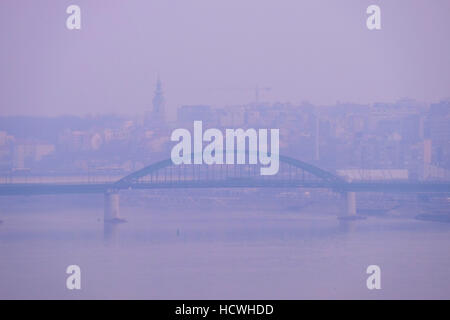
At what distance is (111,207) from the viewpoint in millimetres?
17875

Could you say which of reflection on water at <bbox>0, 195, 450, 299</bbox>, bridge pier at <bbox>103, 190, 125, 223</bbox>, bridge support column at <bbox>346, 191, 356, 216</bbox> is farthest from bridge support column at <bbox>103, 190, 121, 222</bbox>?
bridge support column at <bbox>346, 191, 356, 216</bbox>

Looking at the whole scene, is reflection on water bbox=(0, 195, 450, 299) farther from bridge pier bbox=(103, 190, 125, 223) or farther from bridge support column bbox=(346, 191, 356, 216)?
bridge support column bbox=(346, 191, 356, 216)

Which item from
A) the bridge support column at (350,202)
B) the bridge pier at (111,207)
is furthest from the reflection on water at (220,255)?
the bridge support column at (350,202)

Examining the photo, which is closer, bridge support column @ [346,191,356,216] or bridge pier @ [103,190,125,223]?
bridge pier @ [103,190,125,223]

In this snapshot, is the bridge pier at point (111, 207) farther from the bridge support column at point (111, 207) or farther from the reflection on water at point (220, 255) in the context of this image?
the reflection on water at point (220, 255)

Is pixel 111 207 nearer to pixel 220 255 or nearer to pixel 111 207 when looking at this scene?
pixel 111 207

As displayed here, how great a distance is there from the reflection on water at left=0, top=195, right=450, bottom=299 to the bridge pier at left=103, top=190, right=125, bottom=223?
23cm

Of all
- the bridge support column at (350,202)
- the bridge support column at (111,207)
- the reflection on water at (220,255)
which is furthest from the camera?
the bridge support column at (350,202)

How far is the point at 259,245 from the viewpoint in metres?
14.1

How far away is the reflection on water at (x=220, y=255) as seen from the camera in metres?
9.91

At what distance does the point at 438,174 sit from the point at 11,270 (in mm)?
7788

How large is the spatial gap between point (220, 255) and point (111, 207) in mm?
5473

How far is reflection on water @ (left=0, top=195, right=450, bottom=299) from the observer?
9.91 meters

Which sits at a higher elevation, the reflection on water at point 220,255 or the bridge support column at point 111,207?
the bridge support column at point 111,207
